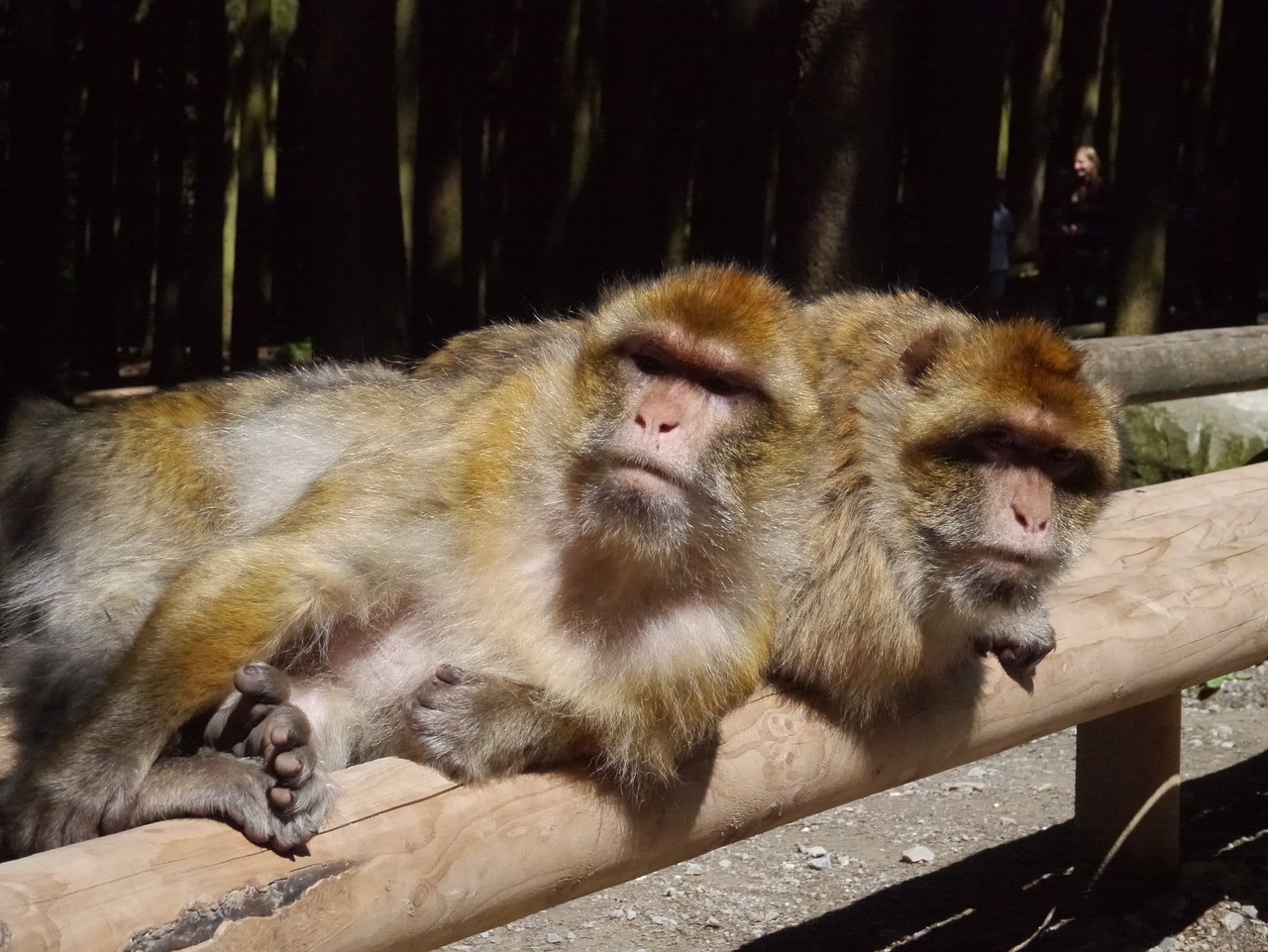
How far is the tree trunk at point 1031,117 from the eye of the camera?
15.2 metres

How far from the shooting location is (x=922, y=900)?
188 inches

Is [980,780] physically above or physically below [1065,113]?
below

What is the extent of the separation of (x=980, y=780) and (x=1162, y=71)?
15.5 ft

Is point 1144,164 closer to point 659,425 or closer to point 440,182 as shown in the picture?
point 440,182

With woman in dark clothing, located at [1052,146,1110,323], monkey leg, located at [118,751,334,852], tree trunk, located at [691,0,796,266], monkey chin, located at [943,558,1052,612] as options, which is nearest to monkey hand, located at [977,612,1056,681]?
monkey chin, located at [943,558,1052,612]

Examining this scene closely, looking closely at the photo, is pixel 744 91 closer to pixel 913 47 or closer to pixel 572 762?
pixel 572 762

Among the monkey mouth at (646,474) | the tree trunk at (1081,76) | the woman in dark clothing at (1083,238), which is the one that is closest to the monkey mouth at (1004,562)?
the monkey mouth at (646,474)

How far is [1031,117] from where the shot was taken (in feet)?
51.5

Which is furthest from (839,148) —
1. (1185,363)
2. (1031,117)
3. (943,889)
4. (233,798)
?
(1031,117)

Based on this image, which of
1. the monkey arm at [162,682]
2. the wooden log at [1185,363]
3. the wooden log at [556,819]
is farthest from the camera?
the wooden log at [1185,363]

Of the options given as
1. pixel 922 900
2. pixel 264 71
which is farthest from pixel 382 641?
pixel 264 71

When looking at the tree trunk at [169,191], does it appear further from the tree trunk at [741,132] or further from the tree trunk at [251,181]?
the tree trunk at [741,132]

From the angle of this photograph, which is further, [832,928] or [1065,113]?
[1065,113]

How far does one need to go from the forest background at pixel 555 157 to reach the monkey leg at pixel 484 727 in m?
1.81
